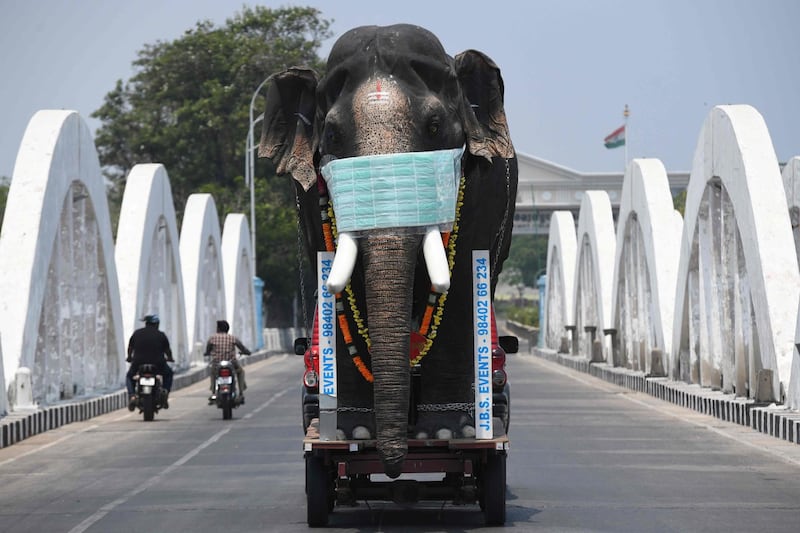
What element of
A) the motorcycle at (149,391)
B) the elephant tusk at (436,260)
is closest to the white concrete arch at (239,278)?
the motorcycle at (149,391)

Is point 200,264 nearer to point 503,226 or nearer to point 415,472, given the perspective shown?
point 503,226

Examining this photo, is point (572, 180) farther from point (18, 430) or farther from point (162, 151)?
point (18, 430)

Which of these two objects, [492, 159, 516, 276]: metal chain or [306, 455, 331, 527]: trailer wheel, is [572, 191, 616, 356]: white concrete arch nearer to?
[492, 159, 516, 276]: metal chain

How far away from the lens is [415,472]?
11.1 m

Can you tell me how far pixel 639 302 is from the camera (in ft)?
126

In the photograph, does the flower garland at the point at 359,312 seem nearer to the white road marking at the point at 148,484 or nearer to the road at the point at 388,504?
the road at the point at 388,504

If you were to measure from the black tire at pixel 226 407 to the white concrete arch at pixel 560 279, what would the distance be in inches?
1175

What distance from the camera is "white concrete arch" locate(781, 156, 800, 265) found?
2400cm

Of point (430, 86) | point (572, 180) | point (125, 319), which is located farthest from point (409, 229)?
point (572, 180)

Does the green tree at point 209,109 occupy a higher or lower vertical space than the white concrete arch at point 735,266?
higher

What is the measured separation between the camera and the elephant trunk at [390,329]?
33.4 ft

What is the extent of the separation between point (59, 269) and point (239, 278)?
29.9m

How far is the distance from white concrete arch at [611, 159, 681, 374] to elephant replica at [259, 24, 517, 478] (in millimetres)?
22618

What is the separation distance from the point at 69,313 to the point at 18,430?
665 centimetres
